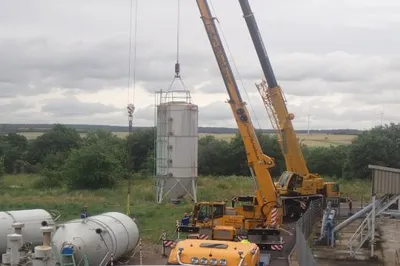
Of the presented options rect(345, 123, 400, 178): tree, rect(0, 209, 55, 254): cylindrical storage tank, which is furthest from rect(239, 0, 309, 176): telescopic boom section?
rect(345, 123, 400, 178): tree

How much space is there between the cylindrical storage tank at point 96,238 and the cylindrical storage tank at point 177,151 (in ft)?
57.5

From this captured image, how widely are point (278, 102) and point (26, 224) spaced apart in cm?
1659

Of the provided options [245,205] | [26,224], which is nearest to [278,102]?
[245,205]

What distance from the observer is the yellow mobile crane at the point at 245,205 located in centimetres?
2327

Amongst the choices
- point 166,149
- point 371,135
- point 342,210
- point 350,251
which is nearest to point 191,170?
point 166,149

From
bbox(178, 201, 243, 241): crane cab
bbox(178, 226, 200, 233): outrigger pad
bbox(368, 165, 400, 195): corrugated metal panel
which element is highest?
bbox(368, 165, 400, 195): corrugated metal panel

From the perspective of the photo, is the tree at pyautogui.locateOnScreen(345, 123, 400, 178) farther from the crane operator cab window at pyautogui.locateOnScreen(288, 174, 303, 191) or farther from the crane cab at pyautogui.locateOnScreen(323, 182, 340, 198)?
the crane operator cab window at pyautogui.locateOnScreen(288, 174, 303, 191)

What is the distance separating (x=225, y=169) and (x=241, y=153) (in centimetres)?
350

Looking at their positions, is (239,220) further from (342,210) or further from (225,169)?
(225,169)

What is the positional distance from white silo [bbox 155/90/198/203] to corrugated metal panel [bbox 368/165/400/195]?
56.6 ft

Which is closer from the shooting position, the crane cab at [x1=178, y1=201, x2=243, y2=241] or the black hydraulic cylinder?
the crane cab at [x1=178, y1=201, x2=243, y2=241]

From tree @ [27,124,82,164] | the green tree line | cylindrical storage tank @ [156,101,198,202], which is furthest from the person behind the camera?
tree @ [27,124,82,164]

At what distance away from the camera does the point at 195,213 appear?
76.6 feet

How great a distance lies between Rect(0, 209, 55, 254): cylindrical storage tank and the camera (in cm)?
1948
